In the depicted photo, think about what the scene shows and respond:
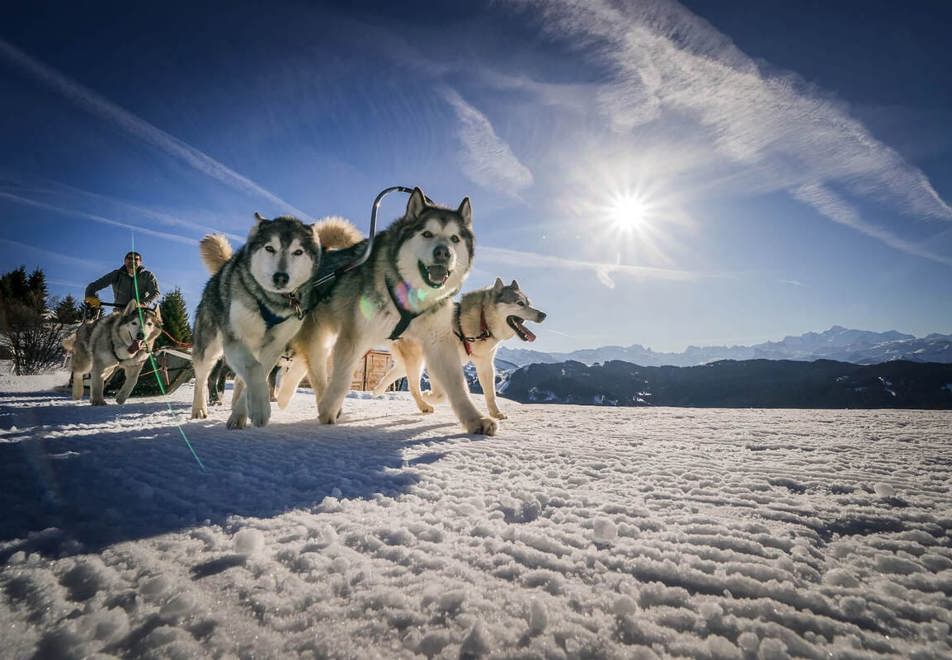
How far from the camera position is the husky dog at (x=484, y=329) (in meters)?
5.93

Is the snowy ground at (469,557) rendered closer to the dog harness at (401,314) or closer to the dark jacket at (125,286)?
→ the dog harness at (401,314)

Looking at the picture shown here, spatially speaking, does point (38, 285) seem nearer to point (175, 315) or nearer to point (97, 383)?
point (175, 315)

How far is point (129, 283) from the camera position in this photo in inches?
290

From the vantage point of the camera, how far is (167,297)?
26.1 metres

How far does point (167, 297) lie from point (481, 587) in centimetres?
3241

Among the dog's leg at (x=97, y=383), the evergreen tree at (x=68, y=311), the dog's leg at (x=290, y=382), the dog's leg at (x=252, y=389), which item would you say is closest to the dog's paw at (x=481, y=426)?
the dog's leg at (x=252, y=389)

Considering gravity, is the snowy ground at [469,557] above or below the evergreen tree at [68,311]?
below

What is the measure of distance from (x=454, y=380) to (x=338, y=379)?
3.54 feet

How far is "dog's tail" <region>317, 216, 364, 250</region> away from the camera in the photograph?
5262 millimetres

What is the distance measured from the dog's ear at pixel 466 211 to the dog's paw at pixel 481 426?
6.57ft

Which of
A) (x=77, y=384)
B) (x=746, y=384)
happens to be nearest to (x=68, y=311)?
(x=77, y=384)

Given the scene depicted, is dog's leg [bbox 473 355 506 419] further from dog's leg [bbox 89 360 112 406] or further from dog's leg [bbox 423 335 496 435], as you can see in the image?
dog's leg [bbox 89 360 112 406]

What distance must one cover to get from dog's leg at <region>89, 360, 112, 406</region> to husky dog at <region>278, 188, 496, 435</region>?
4.71m

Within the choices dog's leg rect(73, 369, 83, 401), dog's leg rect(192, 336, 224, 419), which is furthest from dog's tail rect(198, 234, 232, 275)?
dog's leg rect(73, 369, 83, 401)
